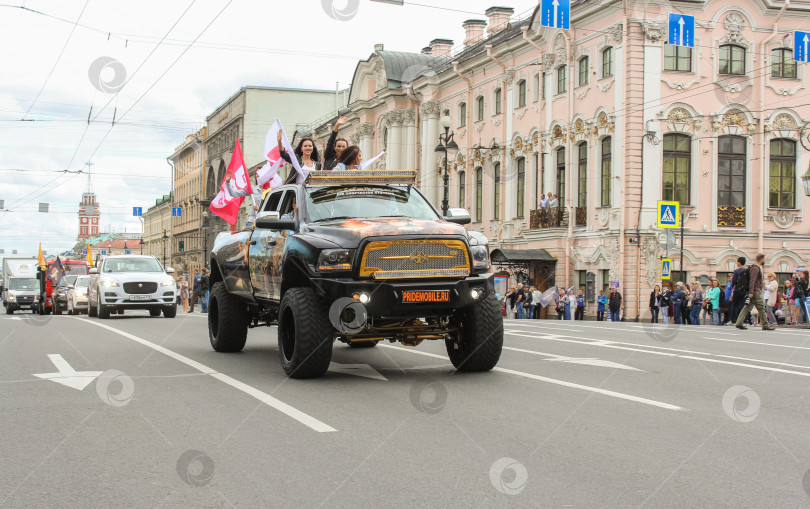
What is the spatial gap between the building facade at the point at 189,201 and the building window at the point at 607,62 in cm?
7037

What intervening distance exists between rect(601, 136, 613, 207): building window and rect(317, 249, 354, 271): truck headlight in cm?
2816

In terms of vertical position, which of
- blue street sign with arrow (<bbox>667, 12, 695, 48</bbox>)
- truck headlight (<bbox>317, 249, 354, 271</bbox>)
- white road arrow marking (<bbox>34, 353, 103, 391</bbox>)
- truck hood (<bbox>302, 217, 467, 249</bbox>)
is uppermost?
blue street sign with arrow (<bbox>667, 12, 695, 48</bbox>)

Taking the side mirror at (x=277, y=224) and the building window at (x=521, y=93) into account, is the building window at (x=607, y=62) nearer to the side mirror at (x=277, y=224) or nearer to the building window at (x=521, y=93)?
the building window at (x=521, y=93)

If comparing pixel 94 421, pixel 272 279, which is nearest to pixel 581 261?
pixel 272 279

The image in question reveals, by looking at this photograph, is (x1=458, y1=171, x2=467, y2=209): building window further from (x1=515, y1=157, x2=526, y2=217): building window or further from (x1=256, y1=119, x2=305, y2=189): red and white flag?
(x1=256, y1=119, x2=305, y2=189): red and white flag

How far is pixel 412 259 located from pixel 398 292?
1.18 feet

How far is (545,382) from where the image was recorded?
9.27 metres

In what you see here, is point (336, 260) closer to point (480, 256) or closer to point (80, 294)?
point (480, 256)

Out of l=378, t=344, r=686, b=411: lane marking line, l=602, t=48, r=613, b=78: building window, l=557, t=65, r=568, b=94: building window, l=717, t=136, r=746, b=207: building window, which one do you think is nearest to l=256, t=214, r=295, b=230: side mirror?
l=378, t=344, r=686, b=411: lane marking line

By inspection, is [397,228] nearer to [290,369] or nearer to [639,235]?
[290,369]

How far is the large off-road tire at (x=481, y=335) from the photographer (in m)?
9.47

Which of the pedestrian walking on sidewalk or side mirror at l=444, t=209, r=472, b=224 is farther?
the pedestrian walking on sidewalk

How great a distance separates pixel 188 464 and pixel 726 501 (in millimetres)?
3004

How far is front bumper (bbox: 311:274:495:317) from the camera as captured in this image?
28.8 ft
